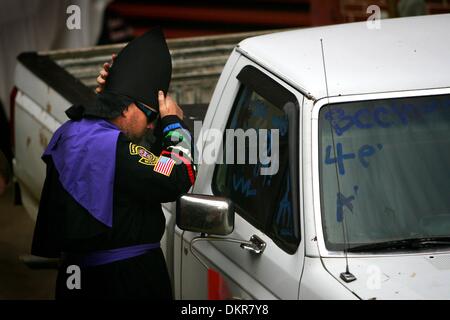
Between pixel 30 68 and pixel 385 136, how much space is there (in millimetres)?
2932

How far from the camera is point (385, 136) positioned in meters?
3.80

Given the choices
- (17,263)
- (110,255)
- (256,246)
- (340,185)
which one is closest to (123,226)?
(110,255)

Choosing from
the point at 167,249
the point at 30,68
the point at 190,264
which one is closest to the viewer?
the point at 190,264

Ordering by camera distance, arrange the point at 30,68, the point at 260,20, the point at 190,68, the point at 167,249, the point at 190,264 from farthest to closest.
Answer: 1. the point at 260,20
2. the point at 190,68
3. the point at 30,68
4. the point at 167,249
5. the point at 190,264

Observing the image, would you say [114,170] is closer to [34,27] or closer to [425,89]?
[425,89]

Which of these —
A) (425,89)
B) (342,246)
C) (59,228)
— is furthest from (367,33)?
(59,228)

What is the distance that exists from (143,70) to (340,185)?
996 mm

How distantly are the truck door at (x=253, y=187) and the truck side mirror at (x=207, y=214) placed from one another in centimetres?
17

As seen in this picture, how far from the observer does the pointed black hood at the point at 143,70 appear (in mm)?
4145

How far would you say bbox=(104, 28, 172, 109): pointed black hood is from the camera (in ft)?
13.6

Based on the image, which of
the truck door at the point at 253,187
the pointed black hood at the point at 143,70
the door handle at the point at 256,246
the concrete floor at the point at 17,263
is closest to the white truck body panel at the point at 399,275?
the truck door at the point at 253,187

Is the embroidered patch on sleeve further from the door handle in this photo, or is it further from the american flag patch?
the door handle

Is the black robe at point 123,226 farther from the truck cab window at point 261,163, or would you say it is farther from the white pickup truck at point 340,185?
the truck cab window at point 261,163

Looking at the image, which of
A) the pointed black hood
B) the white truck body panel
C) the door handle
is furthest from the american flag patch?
the white truck body panel
